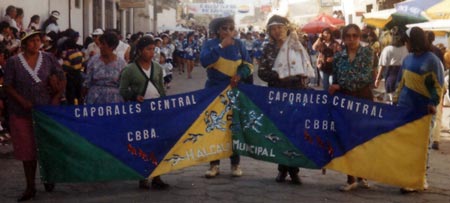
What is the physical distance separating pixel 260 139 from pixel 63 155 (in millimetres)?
2046

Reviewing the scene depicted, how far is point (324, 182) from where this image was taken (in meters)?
7.54

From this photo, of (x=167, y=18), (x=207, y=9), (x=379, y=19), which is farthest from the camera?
(x=207, y=9)

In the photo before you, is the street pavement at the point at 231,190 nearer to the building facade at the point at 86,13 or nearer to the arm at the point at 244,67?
the arm at the point at 244,67

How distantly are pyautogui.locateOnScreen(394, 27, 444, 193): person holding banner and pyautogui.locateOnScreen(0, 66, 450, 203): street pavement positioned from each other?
405mm


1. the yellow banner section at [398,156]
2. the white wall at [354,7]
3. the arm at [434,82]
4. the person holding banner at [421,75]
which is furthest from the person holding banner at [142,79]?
the white wall at [354,7]

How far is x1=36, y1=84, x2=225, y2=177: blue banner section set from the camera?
22.1 feet

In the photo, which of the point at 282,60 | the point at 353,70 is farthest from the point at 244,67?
the point at 353,70

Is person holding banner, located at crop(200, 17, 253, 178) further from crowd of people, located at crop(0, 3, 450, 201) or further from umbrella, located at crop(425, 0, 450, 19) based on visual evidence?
umbrella, located at crop(425, 0, 450, 19)

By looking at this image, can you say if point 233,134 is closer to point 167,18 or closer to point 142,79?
point 142,79

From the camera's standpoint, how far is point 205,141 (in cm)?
736

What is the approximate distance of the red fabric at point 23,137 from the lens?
6.67 metres

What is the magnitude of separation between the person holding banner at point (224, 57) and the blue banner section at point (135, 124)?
0.49 m

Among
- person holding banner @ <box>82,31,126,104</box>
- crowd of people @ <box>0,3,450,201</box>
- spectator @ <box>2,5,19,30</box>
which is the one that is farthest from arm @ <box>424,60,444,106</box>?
spectator @ <box>2,5,19,30</box>

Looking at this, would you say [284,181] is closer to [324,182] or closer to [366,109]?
[324,182]
